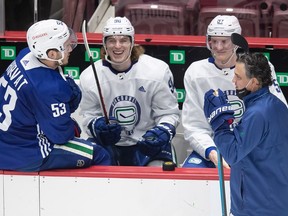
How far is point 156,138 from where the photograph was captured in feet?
13.8

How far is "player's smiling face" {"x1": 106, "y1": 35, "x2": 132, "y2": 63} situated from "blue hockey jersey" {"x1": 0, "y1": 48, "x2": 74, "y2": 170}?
0.71 metres

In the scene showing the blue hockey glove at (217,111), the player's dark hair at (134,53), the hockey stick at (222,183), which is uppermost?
the player's dark hair at (134,53)

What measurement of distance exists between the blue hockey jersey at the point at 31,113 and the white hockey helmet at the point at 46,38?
47mm

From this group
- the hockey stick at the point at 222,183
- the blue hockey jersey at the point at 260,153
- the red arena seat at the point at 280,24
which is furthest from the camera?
the red arena seat at the point at 280,24

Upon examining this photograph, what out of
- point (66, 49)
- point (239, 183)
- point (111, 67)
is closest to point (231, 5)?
point (111, 67)

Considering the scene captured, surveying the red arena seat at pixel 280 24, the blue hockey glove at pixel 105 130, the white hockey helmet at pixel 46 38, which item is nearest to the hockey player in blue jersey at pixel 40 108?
the white hockey helmet at pixel 46 38

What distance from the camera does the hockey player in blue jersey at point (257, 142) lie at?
3023mm

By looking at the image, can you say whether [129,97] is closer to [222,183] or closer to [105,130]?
[105,130]

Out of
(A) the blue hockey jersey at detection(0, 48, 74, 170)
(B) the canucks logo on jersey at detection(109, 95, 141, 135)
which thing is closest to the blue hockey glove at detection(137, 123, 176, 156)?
(B) the canucks logo on jersey at detection(109, 95, 141, 135)

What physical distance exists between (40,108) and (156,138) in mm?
862

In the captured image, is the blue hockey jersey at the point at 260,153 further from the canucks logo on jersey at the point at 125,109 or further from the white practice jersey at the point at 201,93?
the canucks logo on jersey at the point at 125,109

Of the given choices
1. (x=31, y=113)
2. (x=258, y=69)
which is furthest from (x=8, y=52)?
(x=258, y=69)

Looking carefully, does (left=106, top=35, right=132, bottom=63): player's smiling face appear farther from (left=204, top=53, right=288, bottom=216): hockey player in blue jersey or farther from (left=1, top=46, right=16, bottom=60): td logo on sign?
(left=204, top=53, right=288, bottom=216): hockey player in blue jersey

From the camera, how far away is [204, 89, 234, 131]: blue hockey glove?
3117mm
